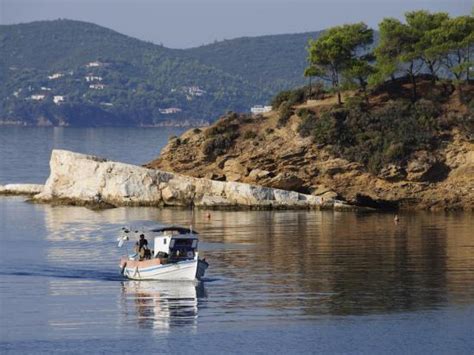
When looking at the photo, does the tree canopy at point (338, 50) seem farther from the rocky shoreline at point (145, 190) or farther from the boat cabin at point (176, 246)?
the boat cabin at point (176, 246)

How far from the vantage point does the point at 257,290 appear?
54750 millimetres

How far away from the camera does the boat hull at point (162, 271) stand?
2275 inches

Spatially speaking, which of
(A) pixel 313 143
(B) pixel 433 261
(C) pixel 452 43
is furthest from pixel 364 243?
(C) pixel 452 43

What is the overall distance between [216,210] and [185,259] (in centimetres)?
3024

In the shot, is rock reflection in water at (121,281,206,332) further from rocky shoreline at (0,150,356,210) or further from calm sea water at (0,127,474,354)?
rocky shoreline at (0,150,356,210)

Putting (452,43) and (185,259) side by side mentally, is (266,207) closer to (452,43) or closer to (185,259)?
(452,43)

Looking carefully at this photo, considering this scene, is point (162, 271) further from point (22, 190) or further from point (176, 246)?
point (22, 190)

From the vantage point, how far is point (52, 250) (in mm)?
68438

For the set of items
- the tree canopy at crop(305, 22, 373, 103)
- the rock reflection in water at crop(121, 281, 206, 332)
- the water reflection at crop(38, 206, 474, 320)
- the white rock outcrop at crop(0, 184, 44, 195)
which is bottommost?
the rock reflection in water at crop(121, 281, 206, 332)

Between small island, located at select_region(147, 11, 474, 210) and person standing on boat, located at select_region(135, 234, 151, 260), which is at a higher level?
small island, located at select_region(147, 11, 474, 210)

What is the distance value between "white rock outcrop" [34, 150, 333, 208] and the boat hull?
30.8 metres

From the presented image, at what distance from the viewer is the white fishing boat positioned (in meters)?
58.0

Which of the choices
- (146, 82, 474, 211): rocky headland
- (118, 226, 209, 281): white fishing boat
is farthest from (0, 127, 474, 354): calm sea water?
(146, 82, 474, 211): rocky headland

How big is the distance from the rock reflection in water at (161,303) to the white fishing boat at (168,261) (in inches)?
16.9
